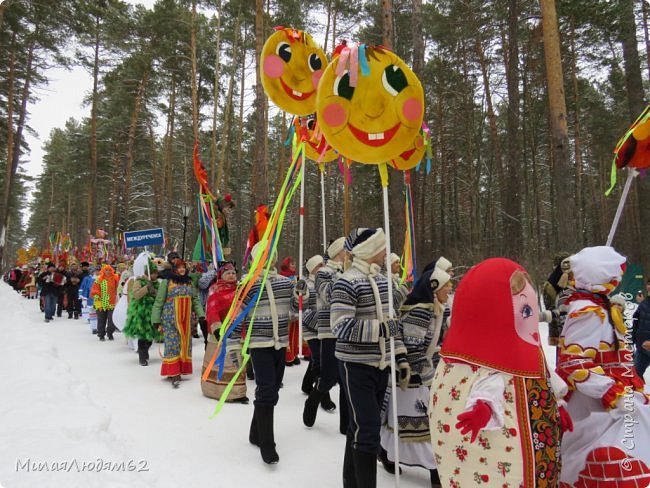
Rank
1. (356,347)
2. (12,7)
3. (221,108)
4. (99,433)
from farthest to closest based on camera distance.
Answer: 1. (221,108)
2. (12,7)
3. (99,433)
4. (356,347)

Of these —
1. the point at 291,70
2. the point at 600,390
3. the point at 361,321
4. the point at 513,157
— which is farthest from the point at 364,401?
the point at 513,157

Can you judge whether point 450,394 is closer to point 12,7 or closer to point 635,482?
point 635,482

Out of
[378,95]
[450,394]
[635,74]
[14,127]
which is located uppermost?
[14,127]

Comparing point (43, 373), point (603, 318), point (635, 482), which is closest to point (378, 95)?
point (603, 318)

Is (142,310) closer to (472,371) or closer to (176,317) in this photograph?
(176,317)

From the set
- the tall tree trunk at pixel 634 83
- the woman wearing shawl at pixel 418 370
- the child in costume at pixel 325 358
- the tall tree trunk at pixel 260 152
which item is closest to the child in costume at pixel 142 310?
the tall tree trunk at pixel 260 152

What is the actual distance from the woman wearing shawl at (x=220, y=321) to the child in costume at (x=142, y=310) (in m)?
2.33

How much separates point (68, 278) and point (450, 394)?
16599 millimetres

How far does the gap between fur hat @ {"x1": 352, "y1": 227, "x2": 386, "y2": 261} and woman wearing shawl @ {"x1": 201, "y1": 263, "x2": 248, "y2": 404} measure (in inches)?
100

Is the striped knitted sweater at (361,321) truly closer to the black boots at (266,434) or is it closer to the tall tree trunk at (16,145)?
the black boots at (266,434)

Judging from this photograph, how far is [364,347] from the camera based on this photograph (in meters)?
3.13

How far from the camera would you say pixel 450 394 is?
240 cm

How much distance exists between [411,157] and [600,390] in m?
3.08

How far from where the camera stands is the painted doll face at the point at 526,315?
7.49ft
